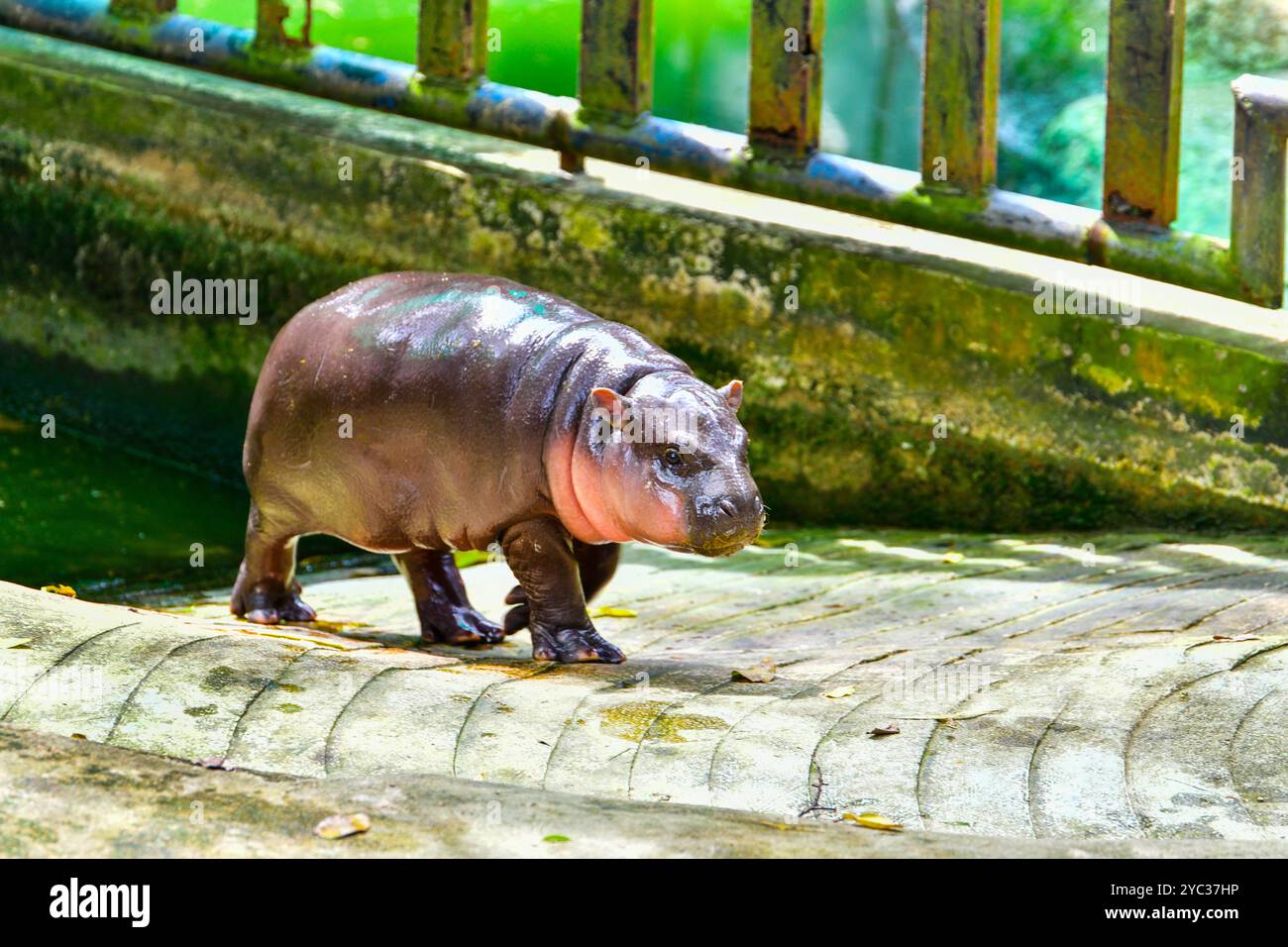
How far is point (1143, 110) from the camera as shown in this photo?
7246mm

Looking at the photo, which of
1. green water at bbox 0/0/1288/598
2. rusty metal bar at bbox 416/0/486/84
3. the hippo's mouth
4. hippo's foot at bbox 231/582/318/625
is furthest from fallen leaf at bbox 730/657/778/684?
rusty metal bar at bbox 416/0/486/84

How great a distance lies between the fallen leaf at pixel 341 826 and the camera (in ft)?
11.6

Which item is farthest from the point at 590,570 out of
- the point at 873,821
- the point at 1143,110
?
the point at 1143,110

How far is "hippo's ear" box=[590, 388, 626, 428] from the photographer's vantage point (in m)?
5.45

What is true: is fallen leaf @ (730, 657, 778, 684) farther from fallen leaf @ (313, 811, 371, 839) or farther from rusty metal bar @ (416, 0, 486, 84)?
rusty metal bar @ (416, 0, 486, 84)

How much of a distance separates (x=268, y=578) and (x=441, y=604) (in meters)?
0.71

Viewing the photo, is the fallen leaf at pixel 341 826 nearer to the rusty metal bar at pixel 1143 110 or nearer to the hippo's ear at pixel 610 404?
the hippo's ear at pixel 610 404

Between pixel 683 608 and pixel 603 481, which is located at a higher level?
pixel 603 481

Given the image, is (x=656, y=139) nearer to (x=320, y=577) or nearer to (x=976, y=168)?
(x=976, y=168)

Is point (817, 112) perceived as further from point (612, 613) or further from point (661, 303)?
point (612, 613)

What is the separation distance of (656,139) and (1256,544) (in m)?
3.13
